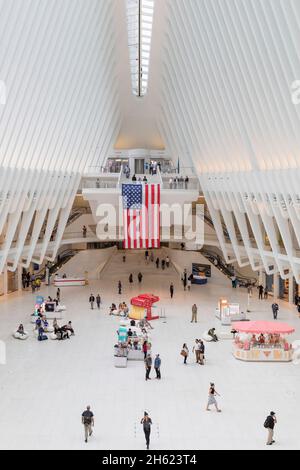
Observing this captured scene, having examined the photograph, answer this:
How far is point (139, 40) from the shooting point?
106ft

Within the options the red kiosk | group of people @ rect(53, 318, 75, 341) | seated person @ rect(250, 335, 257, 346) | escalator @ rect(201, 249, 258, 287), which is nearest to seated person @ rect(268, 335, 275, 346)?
seated person @ rect(250, 335, 257, 346)

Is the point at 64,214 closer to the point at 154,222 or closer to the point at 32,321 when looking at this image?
the point at 154,222

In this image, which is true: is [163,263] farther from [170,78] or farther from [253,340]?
[253,340]

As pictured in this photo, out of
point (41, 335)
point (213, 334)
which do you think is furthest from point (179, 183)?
point (41, 335)

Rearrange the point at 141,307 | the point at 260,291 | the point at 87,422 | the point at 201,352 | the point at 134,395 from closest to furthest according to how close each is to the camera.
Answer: the point at 87,422, the point at 134,395, the point at 201,352, the point at 141,307, the point at 260,291

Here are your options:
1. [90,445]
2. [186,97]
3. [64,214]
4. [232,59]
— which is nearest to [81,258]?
[64,214]

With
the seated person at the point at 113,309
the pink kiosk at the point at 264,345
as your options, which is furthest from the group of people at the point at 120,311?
the pink kiosk at the point at 264,345

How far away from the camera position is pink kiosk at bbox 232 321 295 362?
20531 millimetres

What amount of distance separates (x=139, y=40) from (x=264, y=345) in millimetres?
20257

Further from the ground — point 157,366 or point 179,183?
point 179,183

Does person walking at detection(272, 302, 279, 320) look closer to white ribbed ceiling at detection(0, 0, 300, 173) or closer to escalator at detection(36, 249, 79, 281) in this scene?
white ribbed ceiling at detection(0, 0, 300, 173)

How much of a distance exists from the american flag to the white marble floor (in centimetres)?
729

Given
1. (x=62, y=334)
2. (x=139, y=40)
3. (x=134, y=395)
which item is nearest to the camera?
(x=134, y=395)

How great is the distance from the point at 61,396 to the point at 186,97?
22.5m
